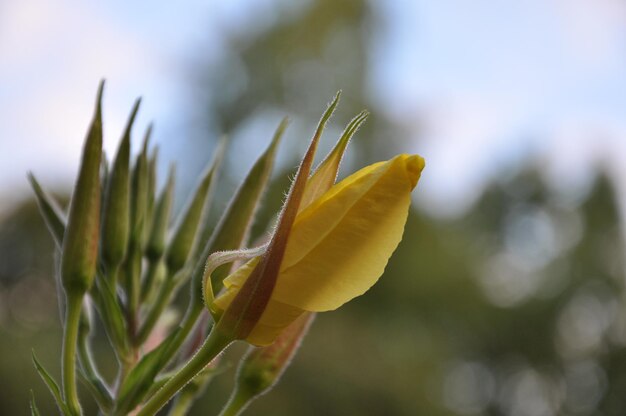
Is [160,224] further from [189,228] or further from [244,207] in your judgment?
[244,207]

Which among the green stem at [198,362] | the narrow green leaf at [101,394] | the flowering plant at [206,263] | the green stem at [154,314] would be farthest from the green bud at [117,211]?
the green stem at [198,362]

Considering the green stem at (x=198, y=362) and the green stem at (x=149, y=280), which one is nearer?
the green stem at (x=198, y=362)

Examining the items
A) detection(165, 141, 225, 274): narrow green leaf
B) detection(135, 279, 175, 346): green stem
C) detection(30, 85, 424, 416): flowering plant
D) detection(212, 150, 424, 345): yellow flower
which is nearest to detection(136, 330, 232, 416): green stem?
detection(30, 85, 424, 416): flowering plant

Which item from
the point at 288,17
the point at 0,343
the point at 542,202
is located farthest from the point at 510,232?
the point at 0,343

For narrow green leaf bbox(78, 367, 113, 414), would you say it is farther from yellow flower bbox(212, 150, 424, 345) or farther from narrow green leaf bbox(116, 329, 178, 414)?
yellow flower bbox(212, 150, 424, 345)

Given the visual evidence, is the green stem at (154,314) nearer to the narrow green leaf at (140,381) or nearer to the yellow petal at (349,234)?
the narrow green leaf at (140,381)

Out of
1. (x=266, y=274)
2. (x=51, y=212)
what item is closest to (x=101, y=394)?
(x=51, y=212)

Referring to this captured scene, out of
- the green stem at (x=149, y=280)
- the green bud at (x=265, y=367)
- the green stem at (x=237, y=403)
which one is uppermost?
the green stem at (x=149, y=280)

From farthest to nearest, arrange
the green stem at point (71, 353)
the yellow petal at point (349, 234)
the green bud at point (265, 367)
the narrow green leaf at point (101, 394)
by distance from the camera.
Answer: the green bud at point (265, 367) → the narrow green leaf at point (101, 394) → the green stem at point (71, 353) → the yellow petal at point (349, 234)

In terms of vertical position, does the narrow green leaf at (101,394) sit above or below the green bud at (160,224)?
below
